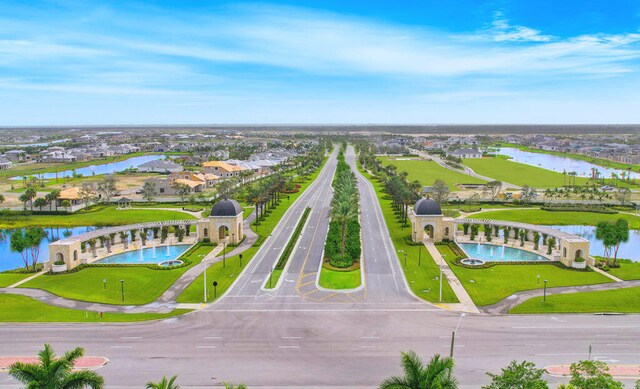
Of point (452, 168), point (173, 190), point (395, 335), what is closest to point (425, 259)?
point (395, 335)

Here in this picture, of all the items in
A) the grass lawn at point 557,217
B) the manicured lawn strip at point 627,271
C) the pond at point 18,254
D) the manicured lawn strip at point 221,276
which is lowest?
the pond at point 18,254

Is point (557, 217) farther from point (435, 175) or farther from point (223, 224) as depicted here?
point (435, 175)

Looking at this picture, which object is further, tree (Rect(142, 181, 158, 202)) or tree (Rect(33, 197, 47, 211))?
tree (Rect(142, 181, 158, 202))

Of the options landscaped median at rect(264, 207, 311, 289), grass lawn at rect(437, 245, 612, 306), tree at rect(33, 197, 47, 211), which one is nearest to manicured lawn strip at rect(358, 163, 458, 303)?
grass lawn at rect(437, 245, 612, 306)

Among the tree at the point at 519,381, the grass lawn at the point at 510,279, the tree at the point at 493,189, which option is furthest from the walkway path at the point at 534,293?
the tree at the point at 493,189

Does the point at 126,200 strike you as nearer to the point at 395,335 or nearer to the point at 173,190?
the point at 173,190

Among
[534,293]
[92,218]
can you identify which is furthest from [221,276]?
[92,218]

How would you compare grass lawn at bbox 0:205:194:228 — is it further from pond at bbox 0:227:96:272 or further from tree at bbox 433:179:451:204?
tree at bbox 433:179:451:204

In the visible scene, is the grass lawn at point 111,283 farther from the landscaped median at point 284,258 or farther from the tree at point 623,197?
the tree at point 623,197
